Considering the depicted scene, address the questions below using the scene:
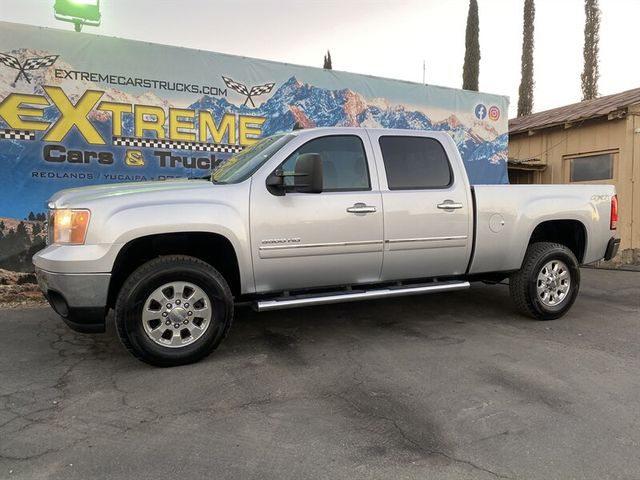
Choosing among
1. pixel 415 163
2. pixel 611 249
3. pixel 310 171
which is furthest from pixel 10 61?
pixel 611 249

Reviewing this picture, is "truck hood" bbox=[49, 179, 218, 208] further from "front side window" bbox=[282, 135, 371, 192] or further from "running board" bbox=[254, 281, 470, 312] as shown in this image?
"running board" bbox=[254, 281, 470, 312]

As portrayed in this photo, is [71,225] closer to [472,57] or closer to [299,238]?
[299,238]

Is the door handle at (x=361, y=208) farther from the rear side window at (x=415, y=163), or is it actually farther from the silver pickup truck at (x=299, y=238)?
the rear side window at (x=415, y=163)

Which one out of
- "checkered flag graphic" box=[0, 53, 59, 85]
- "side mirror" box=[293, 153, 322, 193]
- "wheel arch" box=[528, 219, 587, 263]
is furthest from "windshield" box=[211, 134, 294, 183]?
"checkered flag graphic" box=[0, 53, 59, 85]

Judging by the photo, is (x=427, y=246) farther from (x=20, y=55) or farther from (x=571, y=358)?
(x=20, y=55)

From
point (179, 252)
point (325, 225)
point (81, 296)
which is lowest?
point (81, 296)

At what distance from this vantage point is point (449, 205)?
5.08m

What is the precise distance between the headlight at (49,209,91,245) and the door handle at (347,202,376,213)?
2192 mm

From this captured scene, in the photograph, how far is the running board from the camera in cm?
441

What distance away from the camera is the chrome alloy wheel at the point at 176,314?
4.03m

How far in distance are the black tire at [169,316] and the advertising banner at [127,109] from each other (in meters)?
4.18

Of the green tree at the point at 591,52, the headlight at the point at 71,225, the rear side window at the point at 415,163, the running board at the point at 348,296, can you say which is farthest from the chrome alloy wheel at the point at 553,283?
the green tree at the point at 591,52

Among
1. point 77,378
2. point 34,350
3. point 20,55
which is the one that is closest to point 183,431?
point 77,378

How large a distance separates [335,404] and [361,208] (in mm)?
1871
